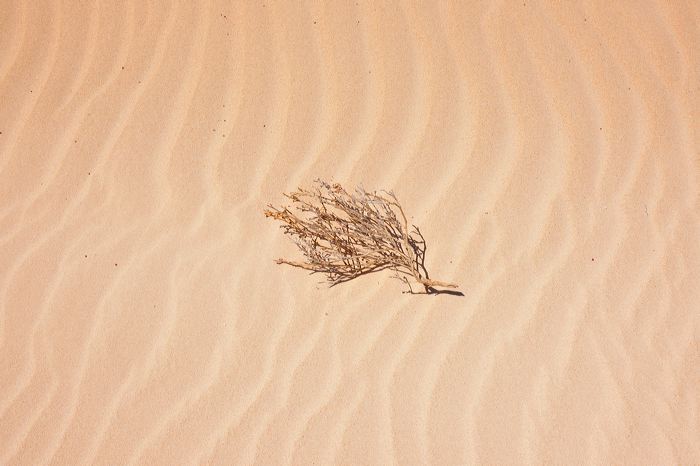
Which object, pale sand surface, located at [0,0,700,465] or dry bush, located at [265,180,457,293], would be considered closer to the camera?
pale sand surface, located at [0,0,700,465]

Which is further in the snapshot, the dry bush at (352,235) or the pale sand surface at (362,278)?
the dry bush at (352,235)

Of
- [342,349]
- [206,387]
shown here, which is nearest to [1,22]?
[206,387]

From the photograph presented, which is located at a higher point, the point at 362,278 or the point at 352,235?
the point at 352,235
